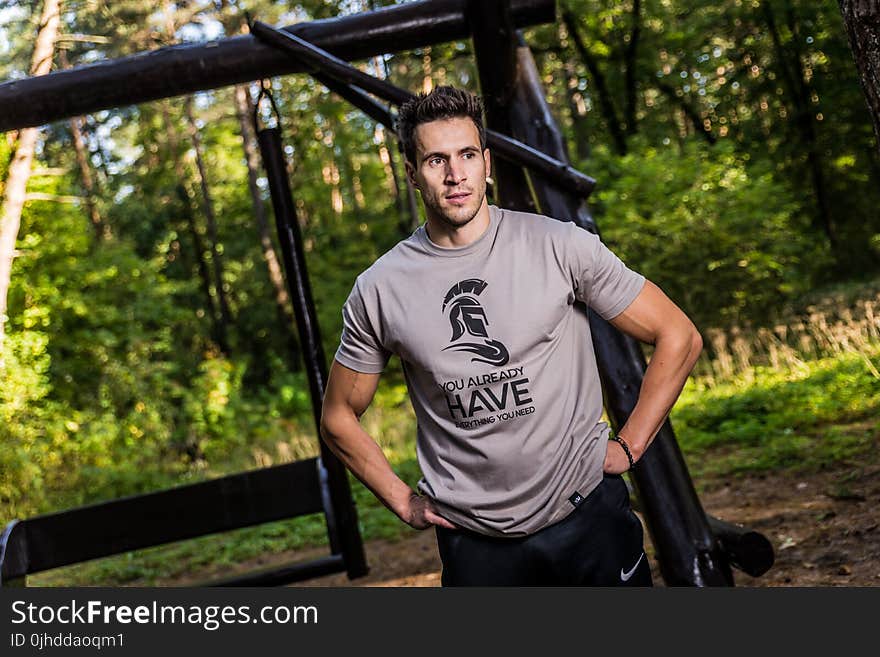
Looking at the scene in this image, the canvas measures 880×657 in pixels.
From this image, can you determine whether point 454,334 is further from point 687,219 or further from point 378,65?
point 378,65

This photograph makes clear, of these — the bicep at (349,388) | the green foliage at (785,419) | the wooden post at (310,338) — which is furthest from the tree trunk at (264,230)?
the bicep at (349,388)

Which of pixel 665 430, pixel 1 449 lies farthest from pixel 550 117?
pixel 1 449

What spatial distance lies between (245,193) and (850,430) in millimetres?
24589

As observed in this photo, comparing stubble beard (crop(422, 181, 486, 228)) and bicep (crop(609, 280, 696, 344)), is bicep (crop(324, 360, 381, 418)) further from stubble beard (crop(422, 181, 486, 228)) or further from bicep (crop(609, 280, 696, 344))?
bicep (crop(609, 280, 696, 344))

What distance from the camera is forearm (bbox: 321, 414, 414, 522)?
8.16ft

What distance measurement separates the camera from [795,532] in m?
5.18

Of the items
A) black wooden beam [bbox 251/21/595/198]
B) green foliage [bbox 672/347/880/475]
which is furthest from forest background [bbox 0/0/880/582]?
black wooden beam [bbox 251/21/595/198]

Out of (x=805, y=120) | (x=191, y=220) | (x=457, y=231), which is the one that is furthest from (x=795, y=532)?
(x=191, y=220)

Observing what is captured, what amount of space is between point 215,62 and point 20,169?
33.1ft

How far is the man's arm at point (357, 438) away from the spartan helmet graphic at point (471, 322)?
35 centimetres

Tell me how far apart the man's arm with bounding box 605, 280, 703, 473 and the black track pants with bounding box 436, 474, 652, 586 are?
122 mm

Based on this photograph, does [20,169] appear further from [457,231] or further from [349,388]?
[457,231]

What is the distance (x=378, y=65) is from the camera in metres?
25.8

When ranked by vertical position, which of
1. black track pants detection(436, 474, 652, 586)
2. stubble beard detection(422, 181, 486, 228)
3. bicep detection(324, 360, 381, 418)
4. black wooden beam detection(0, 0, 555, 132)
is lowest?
black track pants detection(436, 474, 652, 586)
